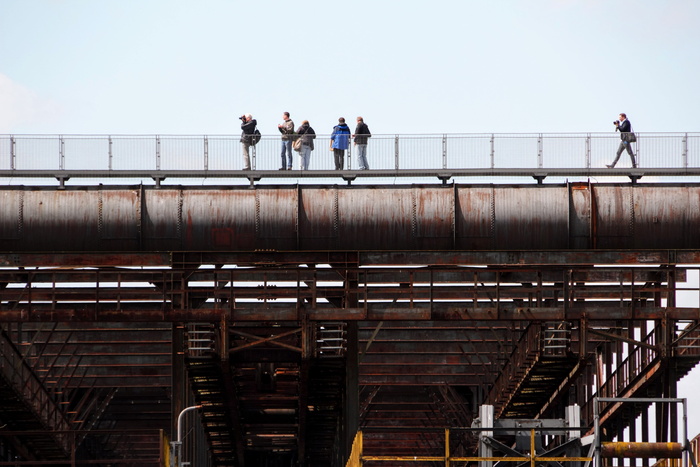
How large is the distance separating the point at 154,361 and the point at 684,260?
21.8 m

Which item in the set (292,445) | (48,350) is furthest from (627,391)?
(292,445)

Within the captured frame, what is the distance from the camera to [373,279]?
40281mm

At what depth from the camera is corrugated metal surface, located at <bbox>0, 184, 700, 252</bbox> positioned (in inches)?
1400

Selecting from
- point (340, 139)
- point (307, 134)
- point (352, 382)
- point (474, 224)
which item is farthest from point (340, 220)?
point (352, 382)

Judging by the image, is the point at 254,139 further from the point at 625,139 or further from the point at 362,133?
the point at 625,139

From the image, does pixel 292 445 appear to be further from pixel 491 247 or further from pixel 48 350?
pixel 491 247

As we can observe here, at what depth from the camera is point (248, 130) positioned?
123ft

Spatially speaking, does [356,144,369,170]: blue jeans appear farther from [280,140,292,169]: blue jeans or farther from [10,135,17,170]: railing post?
[10,135,17,170]: railing post

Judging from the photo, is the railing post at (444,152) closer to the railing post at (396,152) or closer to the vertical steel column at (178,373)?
the railing post at (396,152)

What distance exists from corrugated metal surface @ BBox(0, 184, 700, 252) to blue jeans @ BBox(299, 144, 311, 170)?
4.60 ft

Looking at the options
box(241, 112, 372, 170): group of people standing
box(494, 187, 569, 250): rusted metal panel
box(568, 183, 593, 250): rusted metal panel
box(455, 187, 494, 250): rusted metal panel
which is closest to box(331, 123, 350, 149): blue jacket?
box(241, 112, 372, 170): group of people standing

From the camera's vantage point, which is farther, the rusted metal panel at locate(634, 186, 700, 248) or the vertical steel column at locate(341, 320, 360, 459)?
the vertical steel column at locate(341, 320, 360, 459)

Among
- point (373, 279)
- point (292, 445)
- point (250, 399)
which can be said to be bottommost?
point (292, 445)

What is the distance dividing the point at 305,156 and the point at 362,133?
6.16 ft
